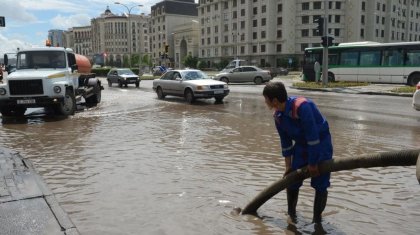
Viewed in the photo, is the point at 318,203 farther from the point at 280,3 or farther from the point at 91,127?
the point at 280,3

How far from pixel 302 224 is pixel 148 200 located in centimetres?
201

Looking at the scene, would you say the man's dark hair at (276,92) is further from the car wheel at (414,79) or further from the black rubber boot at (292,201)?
the car wheel at (414,79)

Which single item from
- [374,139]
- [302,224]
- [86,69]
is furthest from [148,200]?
[86,69]

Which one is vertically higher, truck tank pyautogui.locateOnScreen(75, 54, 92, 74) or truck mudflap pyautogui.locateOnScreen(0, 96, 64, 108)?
truck tank pyautogui.locateOnScreen(75, 54, 92, 74)

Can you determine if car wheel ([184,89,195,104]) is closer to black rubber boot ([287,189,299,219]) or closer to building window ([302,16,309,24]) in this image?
black rubber boot ([287,189,299,219])

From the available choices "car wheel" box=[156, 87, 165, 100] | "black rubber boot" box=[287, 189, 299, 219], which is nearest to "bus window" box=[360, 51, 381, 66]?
"car wheel" box=[156, 87, 165, 100]

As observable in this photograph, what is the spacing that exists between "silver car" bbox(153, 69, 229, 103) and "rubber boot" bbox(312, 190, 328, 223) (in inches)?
524

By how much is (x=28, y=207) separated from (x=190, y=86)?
13634 mm

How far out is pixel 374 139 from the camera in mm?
9125

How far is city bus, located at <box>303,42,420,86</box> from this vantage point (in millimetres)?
25609

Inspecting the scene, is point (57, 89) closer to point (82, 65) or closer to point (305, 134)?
point (82, 65)

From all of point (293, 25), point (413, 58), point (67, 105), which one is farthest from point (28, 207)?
point (293, 25)

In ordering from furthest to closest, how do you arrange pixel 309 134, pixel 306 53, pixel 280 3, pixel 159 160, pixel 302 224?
pixel 280 3 < pixel 306 53 < pixel 159 160 < pixel 302 224 < pixel 309 134

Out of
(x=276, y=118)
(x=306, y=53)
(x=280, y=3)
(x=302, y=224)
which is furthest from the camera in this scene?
(x=280, y=3)
